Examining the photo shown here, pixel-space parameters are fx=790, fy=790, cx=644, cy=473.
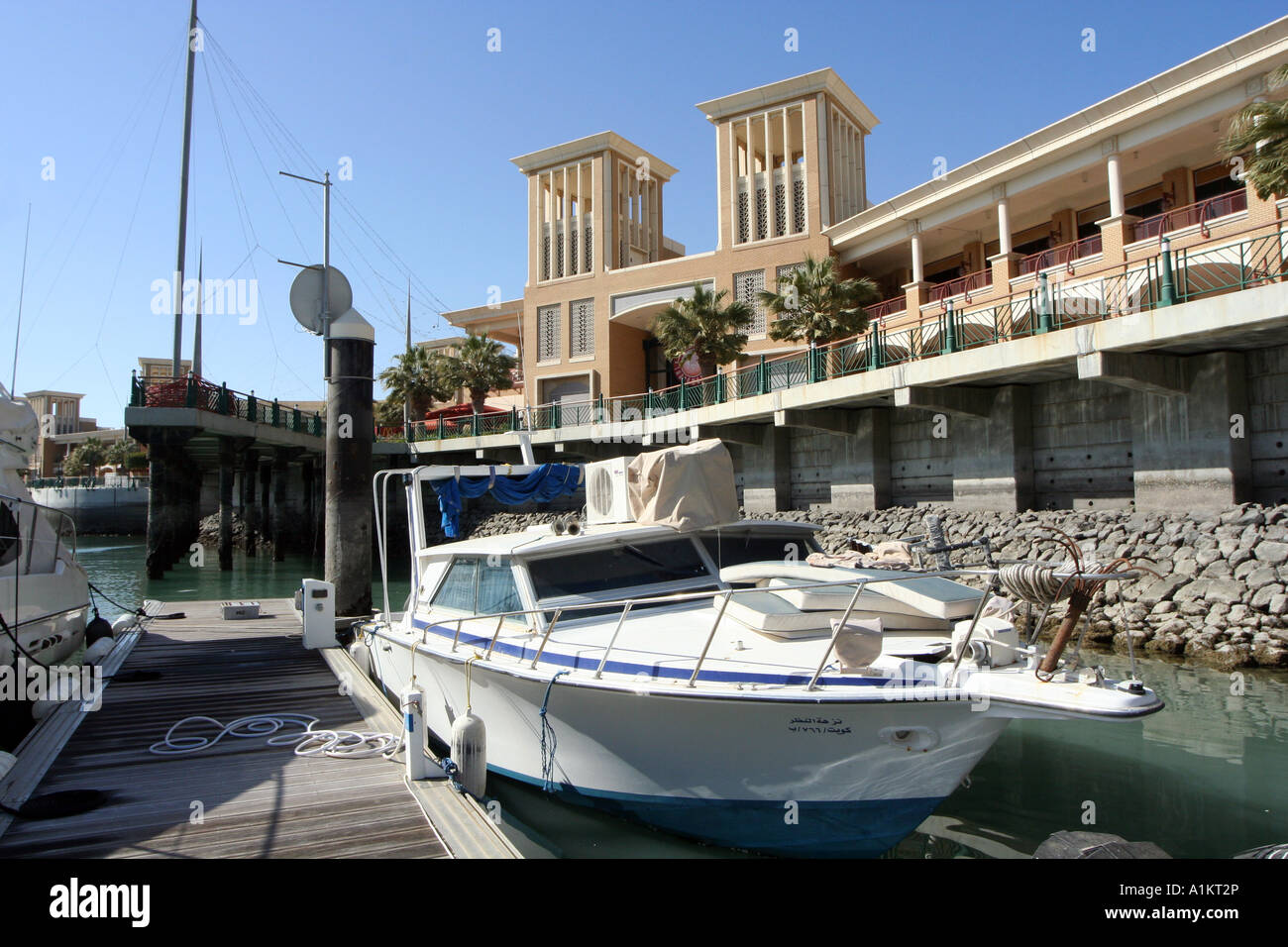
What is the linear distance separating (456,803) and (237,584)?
23406 millimetres

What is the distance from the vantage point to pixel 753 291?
94.8 ft

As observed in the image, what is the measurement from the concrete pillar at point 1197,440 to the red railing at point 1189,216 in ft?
16.4

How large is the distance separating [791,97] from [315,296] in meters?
22.3

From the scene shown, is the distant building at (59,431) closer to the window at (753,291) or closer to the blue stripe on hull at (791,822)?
the window at (753,291)

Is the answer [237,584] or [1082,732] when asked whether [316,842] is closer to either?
[1082,732]

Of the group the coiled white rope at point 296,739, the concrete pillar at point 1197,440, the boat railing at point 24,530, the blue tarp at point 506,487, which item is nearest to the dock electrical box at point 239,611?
the boat railing at point 24,530

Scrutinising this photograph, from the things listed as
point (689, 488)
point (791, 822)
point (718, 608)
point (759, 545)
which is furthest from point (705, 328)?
point (791, 822)

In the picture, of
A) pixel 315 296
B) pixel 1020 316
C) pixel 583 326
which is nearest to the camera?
pixel 315 296

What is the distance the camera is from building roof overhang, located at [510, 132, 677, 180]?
110ft

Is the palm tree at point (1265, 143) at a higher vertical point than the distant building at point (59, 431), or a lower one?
lower

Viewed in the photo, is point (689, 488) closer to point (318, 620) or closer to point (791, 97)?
point (318, 620)

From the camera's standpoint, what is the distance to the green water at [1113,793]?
5.79 metres

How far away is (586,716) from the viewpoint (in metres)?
5.55

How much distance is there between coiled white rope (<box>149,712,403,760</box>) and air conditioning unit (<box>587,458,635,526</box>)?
273 cm
